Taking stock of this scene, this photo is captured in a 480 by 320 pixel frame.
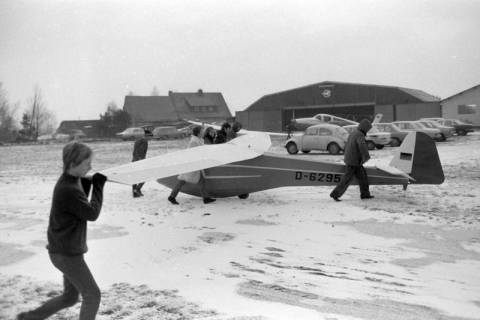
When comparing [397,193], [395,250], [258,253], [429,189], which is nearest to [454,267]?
[395,250]

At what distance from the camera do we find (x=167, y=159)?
22.7ft

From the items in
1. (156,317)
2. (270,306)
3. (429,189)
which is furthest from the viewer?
(429,189)

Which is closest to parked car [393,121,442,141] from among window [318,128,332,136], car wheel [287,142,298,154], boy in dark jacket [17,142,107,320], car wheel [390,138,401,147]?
car wheel [390,138,401,147]

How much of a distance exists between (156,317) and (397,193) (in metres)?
8.83

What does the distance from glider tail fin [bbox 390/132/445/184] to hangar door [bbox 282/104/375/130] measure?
46.5 m

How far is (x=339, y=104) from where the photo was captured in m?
55.5

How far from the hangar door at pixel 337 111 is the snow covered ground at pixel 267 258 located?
46.9 metres

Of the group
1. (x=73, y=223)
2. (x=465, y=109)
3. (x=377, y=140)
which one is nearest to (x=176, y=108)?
(x=465, y=109)

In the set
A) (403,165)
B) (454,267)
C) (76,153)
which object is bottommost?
(454,267)

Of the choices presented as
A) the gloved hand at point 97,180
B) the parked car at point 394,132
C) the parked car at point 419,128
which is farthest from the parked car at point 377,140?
the gloved hand at point 97,180

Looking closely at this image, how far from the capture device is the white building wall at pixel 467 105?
160ft

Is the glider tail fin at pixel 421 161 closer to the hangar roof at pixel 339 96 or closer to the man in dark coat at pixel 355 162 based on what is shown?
the man in dark coat at pixel 355 162

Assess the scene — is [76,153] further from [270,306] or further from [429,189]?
[429,189]

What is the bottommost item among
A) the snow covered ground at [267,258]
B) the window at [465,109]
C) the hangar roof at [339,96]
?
the snow covered ground at [267,258]
